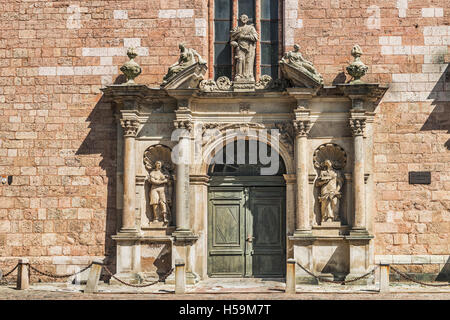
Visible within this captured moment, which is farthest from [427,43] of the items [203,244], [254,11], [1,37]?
[1,37]

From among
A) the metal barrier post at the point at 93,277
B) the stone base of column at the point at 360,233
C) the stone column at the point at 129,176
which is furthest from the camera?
the stone column at the point at 129,176

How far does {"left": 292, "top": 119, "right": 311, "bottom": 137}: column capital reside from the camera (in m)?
12.9

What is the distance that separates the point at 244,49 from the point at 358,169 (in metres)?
3.45

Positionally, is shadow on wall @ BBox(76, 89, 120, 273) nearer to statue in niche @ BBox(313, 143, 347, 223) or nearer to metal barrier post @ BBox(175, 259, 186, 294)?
metal barrier post @ BBox(175, 259, 186, 294)

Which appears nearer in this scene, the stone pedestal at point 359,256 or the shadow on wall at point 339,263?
the stone pedestal at point 359,256

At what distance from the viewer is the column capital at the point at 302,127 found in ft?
42.2

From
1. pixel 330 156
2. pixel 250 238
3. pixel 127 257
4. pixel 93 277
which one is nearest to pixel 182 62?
pixel 330 156

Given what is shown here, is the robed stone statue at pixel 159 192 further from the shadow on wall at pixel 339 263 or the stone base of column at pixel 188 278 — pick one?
the shadow on wall at pixel 339 263

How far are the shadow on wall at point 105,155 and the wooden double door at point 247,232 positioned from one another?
6.84 ft

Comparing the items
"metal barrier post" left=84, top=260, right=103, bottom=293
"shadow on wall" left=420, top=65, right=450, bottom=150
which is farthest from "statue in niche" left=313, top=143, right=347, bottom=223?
"metal barrier post" left=84, top=260, right=103, bottom=293

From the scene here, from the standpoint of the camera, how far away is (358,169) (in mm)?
12695

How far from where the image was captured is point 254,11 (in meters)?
13.7

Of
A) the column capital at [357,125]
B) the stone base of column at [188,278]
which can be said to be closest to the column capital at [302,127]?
the column capital at [357,125]

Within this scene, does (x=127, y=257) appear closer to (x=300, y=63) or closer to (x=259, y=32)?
(x=300, y=63)
